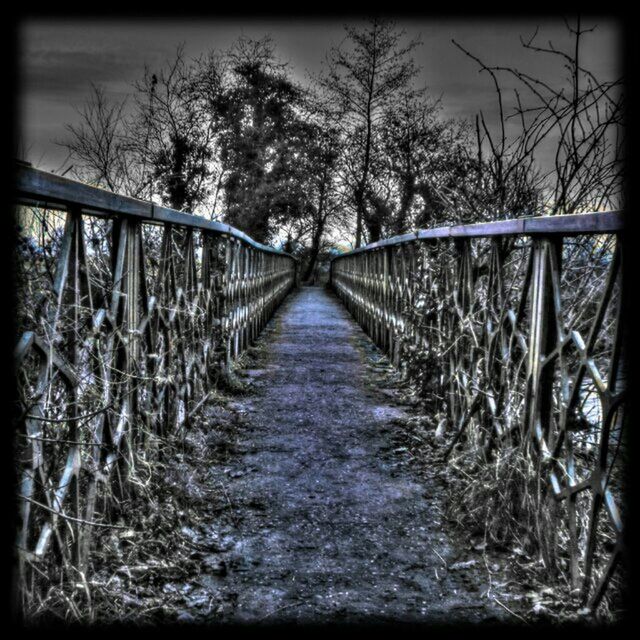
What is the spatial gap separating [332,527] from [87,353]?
149cm

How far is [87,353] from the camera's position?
7.75ft

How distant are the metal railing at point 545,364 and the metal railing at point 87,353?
5.93 ft

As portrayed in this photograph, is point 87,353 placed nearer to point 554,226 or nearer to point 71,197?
point 71,197

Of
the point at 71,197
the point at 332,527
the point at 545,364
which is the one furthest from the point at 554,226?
the point at 71,197

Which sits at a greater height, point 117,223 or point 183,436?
point 117,223

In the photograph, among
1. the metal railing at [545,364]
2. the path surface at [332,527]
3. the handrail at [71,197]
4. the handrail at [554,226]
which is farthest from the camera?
the path surface at [332,527]

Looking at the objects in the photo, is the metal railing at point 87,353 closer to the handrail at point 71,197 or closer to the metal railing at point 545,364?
the handrail at point 71,197

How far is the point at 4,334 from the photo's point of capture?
71.7 inches

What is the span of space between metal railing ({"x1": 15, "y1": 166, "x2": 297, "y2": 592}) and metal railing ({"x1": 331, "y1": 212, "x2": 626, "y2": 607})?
181 cm

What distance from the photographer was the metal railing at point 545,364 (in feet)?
7.11

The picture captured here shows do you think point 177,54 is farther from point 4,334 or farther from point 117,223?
point 4,334

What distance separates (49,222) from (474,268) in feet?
9.29

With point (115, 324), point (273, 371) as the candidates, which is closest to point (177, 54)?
point (273, 371)

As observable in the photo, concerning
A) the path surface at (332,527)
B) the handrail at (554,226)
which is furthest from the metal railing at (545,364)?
A: the path surface at (332,527)
